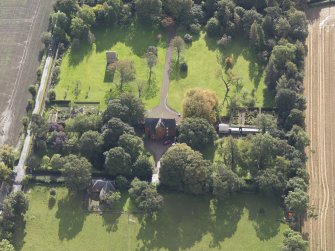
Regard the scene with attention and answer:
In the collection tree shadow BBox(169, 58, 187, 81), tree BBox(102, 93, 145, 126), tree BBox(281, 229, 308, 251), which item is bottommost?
tree BBox(281, 229, 308, 251)

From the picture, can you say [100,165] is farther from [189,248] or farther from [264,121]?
[264,121]

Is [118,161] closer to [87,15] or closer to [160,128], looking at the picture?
[160,128]

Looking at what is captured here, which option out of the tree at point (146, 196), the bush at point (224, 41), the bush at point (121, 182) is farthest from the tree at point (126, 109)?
the bush at point (224, 41)

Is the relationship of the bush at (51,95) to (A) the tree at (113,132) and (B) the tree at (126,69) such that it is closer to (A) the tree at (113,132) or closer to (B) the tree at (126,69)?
(B) the tree at (126,69)

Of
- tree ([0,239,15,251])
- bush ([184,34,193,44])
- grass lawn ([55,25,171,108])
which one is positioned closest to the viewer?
tree ([0,239,15,251])

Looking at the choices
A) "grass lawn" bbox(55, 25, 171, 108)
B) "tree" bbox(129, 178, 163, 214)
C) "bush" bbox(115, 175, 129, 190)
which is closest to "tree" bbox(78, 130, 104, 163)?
"bush" bbox(115, 175, 129, 190)

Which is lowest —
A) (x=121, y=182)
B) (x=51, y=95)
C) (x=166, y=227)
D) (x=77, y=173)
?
(x=166, y=227)

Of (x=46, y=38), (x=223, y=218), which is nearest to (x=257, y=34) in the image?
(x=223, y=218)

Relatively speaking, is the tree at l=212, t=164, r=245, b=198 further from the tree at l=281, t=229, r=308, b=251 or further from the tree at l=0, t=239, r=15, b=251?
the tree at l=0, t=239, r=15, b=251
